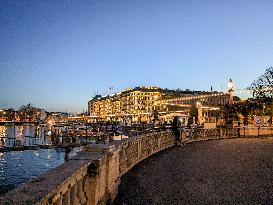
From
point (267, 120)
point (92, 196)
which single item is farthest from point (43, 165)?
point (92, 196)

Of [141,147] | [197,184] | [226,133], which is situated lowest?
[197,184]

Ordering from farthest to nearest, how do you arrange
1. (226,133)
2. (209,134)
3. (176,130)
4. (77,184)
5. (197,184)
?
(226,133), (209,134), (176,130), (197,184), (77,184)

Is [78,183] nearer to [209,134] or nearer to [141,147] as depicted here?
[141,147]

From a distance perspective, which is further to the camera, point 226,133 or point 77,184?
point 226,133

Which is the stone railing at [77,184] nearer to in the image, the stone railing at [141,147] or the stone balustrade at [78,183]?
the stone balustrade at [78,183]

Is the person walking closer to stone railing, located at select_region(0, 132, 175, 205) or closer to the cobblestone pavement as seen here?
the cobblestone pavement

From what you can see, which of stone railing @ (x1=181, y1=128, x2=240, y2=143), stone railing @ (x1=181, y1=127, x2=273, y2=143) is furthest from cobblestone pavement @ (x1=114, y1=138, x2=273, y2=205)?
stone railing @ (x1=181, y1=127, x2=273, y2=143)

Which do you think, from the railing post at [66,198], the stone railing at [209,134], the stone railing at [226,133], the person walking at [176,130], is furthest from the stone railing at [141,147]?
the stone railing at [226,133]

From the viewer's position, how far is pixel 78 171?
496 centimetres

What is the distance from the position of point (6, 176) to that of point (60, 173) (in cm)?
3748

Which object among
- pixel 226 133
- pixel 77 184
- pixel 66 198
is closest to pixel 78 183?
pixel 77 184

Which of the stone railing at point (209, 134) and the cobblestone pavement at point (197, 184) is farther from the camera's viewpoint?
the stone railing at point (209, 134)

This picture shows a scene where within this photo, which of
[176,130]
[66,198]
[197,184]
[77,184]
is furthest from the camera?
[176,130]

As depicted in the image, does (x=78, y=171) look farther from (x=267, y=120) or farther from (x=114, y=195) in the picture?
(x=267, y=120)
